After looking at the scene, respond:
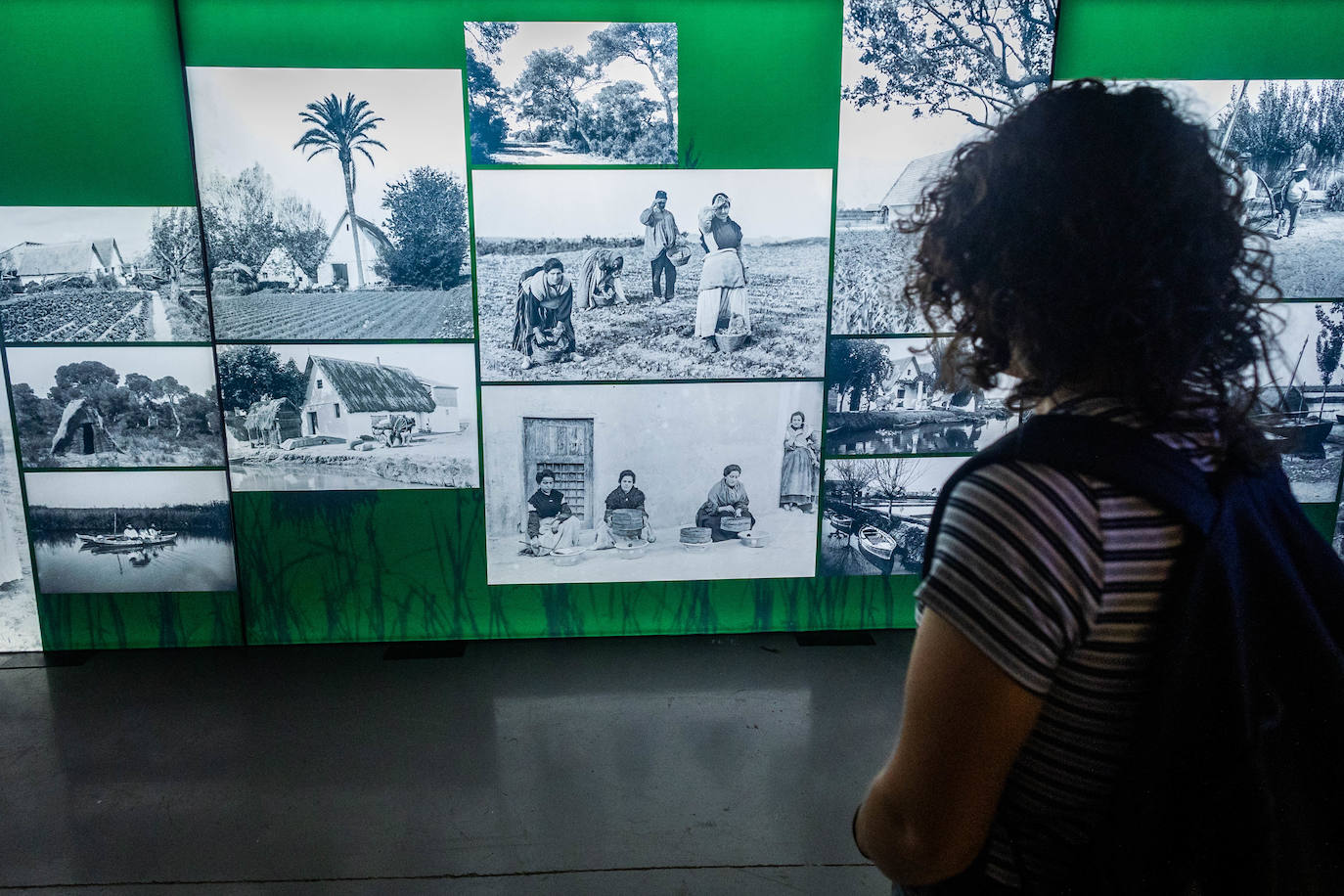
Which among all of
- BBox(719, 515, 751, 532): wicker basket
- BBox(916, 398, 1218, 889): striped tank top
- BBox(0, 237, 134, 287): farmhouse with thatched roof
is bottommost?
BBox(719, 515, 751, 532): wicker basket

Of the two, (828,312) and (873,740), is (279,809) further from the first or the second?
(828,312)

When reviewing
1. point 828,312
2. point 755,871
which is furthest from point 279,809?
point 828,312

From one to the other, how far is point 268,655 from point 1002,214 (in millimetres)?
3192

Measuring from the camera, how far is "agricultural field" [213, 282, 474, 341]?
9.40ft

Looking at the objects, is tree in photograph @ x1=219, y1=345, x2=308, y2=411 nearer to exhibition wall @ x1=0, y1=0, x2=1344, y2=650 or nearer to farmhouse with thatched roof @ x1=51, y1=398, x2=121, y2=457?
exhibition wall @ x1=0, y1=0, x2=1344, y2=650

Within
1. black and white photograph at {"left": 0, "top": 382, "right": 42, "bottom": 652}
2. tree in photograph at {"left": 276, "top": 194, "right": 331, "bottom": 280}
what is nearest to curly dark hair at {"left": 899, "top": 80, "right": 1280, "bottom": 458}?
tree in photograph at {"left": 276, "top": 194, "right": 331, "bottom": 280}

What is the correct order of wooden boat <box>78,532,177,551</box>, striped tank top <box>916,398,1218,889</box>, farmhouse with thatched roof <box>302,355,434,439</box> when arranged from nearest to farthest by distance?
striped tank top <box>916,398,1218,889</box>
farmhouse with thatched roof <box>302,355,434,439</box>
wooden boat <box>78,532,177,551</box>

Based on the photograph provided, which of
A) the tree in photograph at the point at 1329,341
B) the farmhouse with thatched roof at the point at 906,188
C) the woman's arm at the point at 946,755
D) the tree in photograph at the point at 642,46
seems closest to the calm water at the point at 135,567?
the tree in photograph at the point at 642,46

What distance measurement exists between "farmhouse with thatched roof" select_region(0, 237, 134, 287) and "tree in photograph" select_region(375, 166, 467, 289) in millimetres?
952

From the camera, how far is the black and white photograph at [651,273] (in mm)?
2859

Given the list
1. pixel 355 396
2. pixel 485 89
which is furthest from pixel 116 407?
pixel 485 89

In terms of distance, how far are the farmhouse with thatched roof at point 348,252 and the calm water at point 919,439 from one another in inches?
73.5

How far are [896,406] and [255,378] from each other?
2482 millimetres

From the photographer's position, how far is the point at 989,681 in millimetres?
689
